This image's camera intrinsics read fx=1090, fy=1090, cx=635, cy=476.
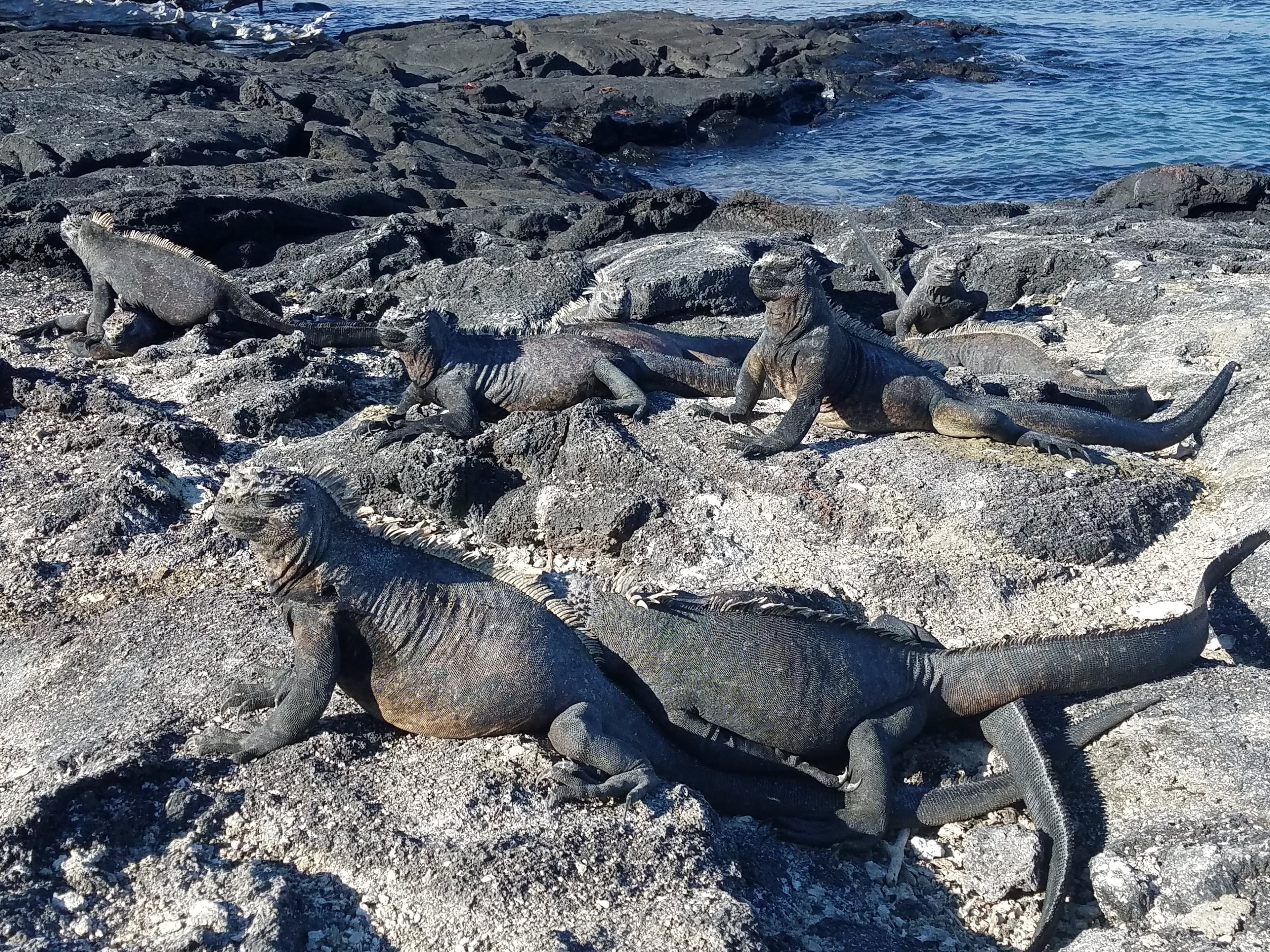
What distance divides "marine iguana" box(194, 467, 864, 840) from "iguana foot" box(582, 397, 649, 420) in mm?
2173

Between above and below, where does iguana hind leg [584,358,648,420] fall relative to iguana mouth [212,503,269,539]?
below

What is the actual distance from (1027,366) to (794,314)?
2034mm

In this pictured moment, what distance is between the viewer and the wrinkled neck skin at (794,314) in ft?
17.0

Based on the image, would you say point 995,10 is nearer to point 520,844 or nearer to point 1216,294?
point 1216,294

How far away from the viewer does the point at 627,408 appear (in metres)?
5.43

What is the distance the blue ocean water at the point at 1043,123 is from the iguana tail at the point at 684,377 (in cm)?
1061

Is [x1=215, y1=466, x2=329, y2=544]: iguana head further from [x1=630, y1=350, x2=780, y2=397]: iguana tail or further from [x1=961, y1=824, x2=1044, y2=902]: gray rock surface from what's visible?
[x1=630, y1=350, x2=780, y2=397]: iguana tail

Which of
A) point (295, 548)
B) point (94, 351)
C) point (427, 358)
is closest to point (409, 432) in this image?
point (427, 358)

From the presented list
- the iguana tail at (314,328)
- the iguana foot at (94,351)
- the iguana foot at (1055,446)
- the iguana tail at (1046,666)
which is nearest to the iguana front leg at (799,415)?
the iguana foot at (1055,446)

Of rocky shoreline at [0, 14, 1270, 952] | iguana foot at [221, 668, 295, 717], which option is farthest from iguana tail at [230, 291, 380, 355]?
iguana foot at [221, 668, 295, 717]

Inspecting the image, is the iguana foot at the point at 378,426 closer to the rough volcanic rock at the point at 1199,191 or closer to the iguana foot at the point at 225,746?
the iguana foot at the point at 225,746

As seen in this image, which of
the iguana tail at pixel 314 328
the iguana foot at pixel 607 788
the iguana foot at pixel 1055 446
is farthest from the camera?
the iguana tail at pixel 314 328

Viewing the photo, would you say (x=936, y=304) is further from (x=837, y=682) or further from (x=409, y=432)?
(x=837, y=682)

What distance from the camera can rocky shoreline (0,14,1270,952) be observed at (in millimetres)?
2670
